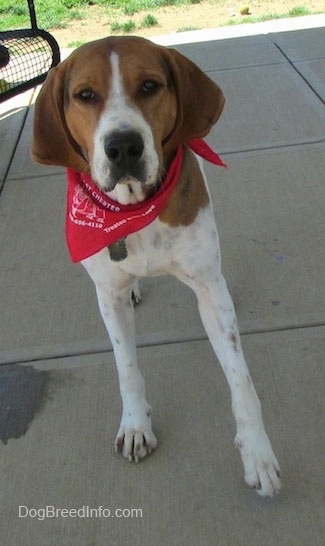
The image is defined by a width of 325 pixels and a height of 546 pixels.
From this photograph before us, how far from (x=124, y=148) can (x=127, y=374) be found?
1072mm

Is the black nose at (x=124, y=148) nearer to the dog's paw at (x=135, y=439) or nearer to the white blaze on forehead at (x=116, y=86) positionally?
the white blaze on forehead at (x=116, y=86)

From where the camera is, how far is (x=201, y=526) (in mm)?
2518

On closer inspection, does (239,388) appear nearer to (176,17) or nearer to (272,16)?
(272,16)

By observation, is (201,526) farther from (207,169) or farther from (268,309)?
(207,169)

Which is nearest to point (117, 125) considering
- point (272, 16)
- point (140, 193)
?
point (140, 193)

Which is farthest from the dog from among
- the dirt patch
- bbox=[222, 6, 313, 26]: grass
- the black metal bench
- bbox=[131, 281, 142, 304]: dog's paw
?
bbox=[222, 6, 313, 26]: grass

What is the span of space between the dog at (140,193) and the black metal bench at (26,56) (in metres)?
3.01

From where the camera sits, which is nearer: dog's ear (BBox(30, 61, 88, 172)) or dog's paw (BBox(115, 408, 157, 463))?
dog's ear (BBox(30, 61, 88, 172))

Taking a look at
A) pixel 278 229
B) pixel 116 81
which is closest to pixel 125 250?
pixel 116 81

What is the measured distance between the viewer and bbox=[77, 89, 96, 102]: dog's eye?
240 centimetres

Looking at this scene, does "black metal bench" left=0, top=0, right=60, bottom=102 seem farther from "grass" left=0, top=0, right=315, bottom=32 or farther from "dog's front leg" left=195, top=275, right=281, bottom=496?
"dog's front leg" left=195, top=275, right=281, bottom=496

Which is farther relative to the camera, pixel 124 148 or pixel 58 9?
pixel 58 9

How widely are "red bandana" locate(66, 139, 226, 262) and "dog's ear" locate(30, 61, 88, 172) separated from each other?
0.10 metres

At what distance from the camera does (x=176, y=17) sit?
9.75m
